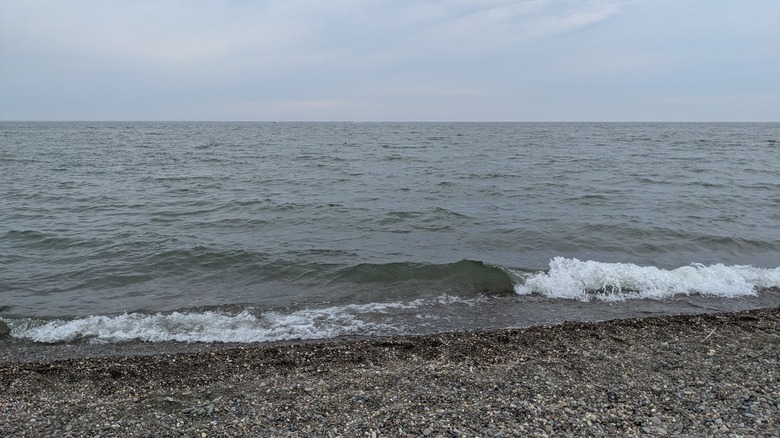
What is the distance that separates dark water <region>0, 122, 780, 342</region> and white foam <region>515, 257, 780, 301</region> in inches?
1.5

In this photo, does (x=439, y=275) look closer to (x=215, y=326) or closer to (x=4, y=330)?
(x=215, y=326)

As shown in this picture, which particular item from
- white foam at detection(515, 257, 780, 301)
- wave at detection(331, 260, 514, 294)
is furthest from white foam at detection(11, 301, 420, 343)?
white foam at detection(515, 257, 780, 301)

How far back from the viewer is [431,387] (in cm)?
522

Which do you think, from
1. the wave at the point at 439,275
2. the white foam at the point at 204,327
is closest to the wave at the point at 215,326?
the white foam at the point at 204,327

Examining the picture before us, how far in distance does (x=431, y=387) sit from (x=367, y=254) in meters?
6.87

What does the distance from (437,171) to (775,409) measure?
24627 mm

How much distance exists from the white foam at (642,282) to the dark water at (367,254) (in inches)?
1.5

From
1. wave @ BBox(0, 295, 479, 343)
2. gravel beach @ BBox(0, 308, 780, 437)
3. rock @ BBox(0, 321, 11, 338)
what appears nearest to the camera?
gravel beach @ BBox(0, 308, 780, 437)

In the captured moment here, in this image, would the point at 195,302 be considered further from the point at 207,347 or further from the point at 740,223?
the point at 740,223

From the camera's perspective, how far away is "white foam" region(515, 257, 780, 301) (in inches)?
363

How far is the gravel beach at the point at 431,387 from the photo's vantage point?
176 inches

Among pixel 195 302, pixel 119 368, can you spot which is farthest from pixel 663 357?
pixel 195 302

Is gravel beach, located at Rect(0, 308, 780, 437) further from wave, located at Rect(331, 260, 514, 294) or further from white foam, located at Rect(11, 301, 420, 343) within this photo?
wave, located at Rect(331, 260, 514, 294)

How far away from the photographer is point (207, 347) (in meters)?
7.02
